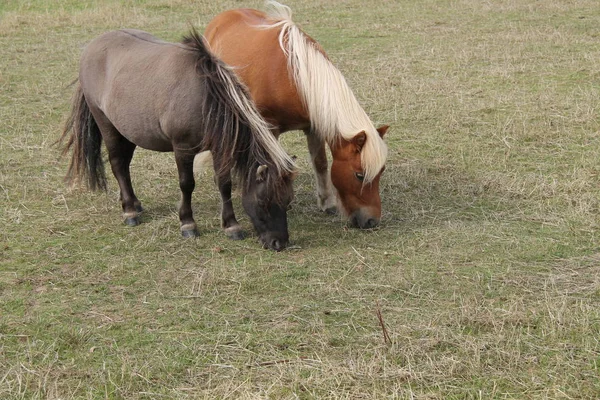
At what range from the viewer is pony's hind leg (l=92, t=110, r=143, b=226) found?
6.03 m

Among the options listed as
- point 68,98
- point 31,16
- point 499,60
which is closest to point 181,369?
point 68,98

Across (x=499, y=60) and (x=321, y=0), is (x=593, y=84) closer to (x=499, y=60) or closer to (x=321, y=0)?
(x=499, y=60)

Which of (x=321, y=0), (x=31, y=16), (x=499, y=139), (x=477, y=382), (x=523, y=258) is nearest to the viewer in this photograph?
(x=477, y=382)

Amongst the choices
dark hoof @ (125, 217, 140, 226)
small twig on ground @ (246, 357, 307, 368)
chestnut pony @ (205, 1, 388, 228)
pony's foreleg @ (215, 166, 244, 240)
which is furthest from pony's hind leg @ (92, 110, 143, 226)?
small twig on ground @ (246, 357, 307, 368)

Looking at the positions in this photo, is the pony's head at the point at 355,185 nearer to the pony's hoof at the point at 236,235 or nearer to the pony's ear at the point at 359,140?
the pony's ear at the point at 359,140

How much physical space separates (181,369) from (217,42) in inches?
140

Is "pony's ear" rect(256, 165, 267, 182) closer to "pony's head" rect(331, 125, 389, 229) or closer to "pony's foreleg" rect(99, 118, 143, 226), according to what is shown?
"pony's head" rect(331, 125, 389, 229)

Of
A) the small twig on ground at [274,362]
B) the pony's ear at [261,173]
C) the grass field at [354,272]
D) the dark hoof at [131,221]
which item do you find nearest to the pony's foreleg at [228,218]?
the grass field at [354,272]

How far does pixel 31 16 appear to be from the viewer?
15000mm

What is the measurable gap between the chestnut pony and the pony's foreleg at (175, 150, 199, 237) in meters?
0.70

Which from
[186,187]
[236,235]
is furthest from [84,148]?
[236,235]

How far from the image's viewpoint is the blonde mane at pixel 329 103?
5.42 m

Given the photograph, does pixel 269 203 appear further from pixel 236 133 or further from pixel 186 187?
pixel 186 187

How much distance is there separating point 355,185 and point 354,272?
0.86 metres
